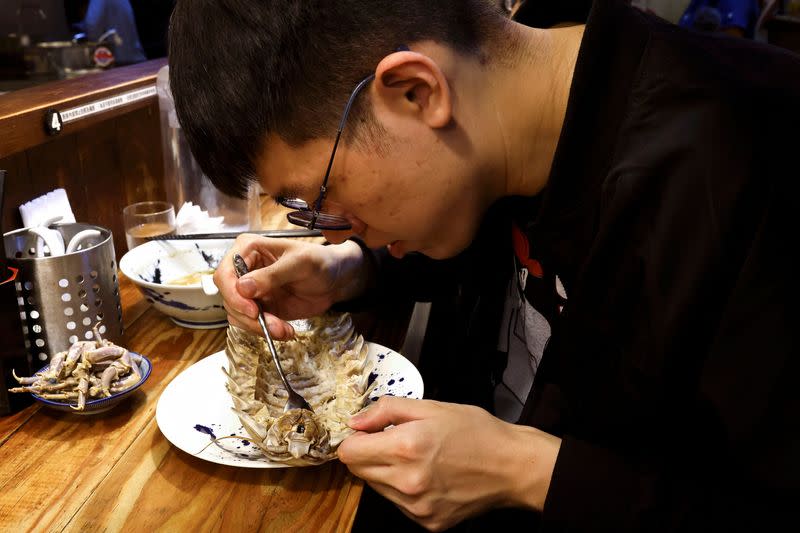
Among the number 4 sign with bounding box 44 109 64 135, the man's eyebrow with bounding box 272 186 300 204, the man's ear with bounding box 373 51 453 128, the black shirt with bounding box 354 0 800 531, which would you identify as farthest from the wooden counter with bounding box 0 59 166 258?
the black shirt with bounding box 354 0 800 531

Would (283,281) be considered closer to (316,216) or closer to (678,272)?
(316,216)

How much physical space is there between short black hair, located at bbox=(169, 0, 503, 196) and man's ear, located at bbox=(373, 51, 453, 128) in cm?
4

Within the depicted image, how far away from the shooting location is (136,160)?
2.67 m

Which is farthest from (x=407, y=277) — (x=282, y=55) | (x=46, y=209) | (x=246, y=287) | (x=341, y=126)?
(x=46, y=209)

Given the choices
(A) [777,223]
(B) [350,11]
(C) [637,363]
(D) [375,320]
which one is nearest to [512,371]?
(D) [375,320]

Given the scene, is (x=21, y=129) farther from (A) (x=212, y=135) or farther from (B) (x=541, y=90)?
(B) (x=541, y=90)

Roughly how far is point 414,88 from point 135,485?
0.89 metres

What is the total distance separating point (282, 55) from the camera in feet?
3.71

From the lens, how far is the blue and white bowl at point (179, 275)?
1.81 m

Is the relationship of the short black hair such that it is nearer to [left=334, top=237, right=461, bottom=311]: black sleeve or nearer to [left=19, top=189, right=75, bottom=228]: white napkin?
[left=334, top=237, right=461, bottom=311]: black sleeve

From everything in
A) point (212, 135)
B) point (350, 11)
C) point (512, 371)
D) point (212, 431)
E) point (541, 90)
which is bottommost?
point (512, 371)

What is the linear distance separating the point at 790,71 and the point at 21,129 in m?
1.83

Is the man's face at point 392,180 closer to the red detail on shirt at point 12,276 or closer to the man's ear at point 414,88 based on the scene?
the man's ear at point 414,88

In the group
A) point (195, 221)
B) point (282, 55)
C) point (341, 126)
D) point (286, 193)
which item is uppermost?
point (282, 55)
